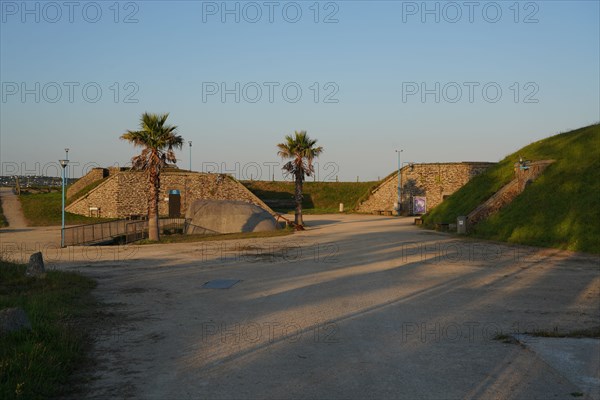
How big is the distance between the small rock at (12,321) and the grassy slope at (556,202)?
21332 mm

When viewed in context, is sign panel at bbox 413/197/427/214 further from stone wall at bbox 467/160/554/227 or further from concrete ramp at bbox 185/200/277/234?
concrete ramp at bbox 185/200/277/234

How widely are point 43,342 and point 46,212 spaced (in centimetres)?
4927

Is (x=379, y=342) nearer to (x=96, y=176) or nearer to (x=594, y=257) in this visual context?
(x=594, y=257)

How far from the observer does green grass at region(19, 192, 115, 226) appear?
Result: 48.6 meters

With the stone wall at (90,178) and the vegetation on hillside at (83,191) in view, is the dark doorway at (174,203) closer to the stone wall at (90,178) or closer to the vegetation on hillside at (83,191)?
the vegetation on hillside at (83,191)

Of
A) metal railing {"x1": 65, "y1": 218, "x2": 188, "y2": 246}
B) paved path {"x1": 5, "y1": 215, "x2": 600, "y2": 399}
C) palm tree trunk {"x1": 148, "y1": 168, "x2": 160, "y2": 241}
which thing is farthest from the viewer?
palm tree trunk {"x1": 148, "y1": 168, "x2": 160, "y2": 241}

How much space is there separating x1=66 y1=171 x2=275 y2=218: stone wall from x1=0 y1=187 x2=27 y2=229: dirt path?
5.37 meters

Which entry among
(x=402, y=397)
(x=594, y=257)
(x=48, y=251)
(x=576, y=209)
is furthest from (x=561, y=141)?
(x=402, y=397)

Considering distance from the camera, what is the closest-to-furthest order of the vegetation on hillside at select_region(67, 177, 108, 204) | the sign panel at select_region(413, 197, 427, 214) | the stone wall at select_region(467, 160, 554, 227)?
the stone wall at select_region(467, 160, 554, 227)
the vegetation on hillside at select_region(67, 177, 108, 204)
the sign panel at select_region(413, 197, 427, 214)

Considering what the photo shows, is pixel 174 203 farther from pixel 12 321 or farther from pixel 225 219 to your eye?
pixel 12 321

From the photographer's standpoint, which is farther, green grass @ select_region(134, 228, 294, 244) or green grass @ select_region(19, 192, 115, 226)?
green grass @ select_region(19, 192, 115, 226)

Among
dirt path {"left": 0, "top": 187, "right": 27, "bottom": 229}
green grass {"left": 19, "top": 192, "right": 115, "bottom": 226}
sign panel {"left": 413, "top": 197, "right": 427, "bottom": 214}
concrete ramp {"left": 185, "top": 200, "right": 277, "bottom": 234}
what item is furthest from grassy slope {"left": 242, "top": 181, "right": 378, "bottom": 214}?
concrete ramp {"left": 185, "top": 200, "right": 277, "bottom": 234}

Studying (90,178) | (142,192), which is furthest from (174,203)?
(90,178)

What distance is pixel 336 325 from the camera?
9.66 meters
